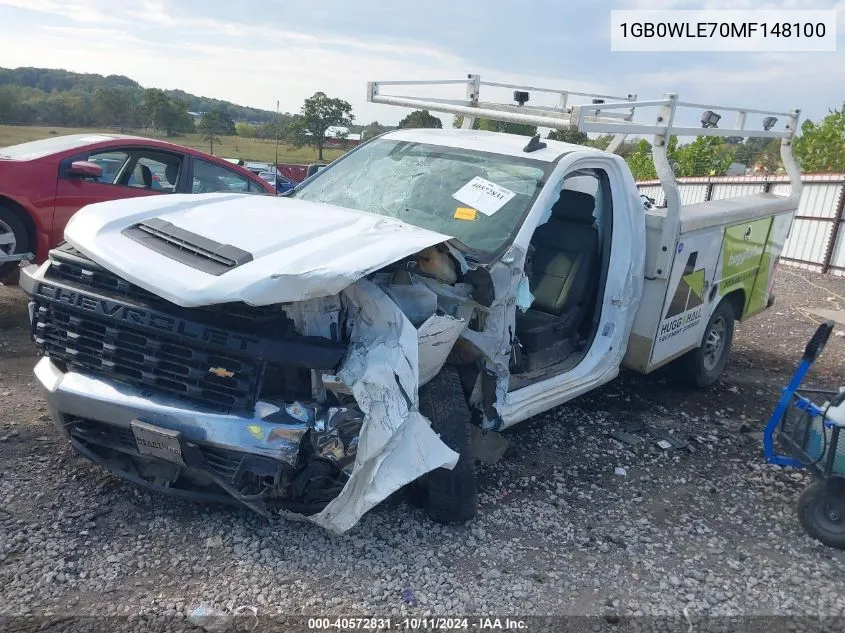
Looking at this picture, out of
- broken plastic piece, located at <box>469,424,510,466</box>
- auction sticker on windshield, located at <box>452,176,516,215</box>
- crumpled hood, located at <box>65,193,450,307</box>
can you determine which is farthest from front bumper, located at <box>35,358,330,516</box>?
auction sticker on windshield, located at <box>452,176,516,215</box>

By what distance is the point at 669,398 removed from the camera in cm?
554

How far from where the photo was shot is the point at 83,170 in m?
5.57

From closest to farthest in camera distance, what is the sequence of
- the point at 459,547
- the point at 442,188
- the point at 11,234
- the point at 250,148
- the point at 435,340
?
1. the point at 435,340
2. the point at 459,547
3. the point at 442,188
4. the point at 11,234
5. the point at 250,148

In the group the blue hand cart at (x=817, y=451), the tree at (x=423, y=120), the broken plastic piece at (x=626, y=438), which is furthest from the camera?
the tree at (x=423, y=120)

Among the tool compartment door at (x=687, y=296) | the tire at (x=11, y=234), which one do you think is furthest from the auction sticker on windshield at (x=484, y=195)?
the tire at (x=11, y=234)

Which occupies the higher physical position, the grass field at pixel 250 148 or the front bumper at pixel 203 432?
the grass field at pixel 250 148

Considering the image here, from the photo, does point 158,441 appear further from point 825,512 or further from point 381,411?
point 825,512

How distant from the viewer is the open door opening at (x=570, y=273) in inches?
172

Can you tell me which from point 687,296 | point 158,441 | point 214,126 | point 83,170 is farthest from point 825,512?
point 214,126

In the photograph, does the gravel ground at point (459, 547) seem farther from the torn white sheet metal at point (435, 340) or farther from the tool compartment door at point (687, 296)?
the tool compartment door at point (687, 296)

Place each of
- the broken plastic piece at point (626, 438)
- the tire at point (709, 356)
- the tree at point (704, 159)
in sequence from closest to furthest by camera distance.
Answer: the broken plastic piece at point (626, 438) → the tire at point (709, 356) → the tree at point (704, 159)

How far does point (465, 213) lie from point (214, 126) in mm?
A: 11381

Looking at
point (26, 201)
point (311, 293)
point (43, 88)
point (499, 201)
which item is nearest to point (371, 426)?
point (311, 293)

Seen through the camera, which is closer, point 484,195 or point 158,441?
point 158,441
